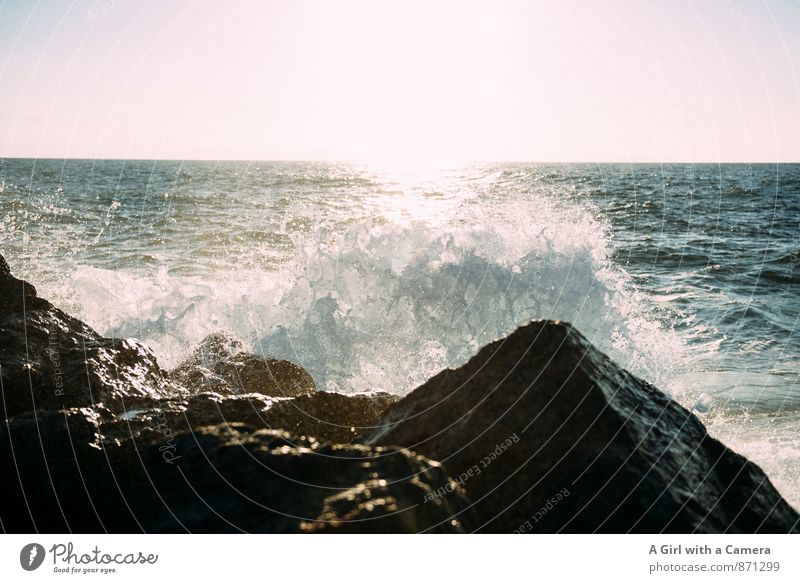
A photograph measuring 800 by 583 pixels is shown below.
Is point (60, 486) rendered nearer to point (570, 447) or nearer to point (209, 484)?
point (209, 484)

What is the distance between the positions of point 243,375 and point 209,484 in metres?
3.11

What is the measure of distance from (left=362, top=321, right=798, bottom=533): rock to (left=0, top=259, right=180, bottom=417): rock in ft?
5.88

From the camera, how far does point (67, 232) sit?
18.6 m

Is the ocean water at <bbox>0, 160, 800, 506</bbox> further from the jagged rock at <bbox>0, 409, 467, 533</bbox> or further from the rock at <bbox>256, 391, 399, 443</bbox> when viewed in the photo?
the jagged rock at <bbox>0, 409, 467, 533</bbox>

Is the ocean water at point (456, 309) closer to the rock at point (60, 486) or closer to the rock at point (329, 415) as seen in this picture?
the rock at point (329, 415)

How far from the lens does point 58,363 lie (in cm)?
429

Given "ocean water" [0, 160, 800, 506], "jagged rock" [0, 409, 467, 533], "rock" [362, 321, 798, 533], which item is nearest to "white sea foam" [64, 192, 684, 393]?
"ocean water" [0, 160, 800, 506]

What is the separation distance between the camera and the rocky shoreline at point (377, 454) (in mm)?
2760

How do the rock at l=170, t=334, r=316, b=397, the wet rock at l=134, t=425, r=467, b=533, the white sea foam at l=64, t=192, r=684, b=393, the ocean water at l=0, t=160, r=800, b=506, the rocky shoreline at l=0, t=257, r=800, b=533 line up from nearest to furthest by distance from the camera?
the wet rock at l=134, t=425, r=467, b=533, the rocky shoreline at l=0, t=257, r=800, b=533, the rock at l=170, t=334, r=316, b=397, the ocean water at l=0, t=160, r=800, b=506, the white sea foam at l=64, t=192, r=684, b=393

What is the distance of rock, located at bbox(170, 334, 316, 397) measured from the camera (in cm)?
544

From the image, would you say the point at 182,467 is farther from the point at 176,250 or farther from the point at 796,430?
the point at 176,250

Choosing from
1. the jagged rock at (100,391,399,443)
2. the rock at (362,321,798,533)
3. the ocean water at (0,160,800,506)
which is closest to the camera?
the rock at (362,321,798,533)

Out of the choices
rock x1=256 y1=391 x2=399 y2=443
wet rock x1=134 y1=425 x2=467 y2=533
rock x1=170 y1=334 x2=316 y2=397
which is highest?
wet rock x1=134 y1=425 x2=467 y2=533

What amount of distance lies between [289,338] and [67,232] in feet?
45.4
